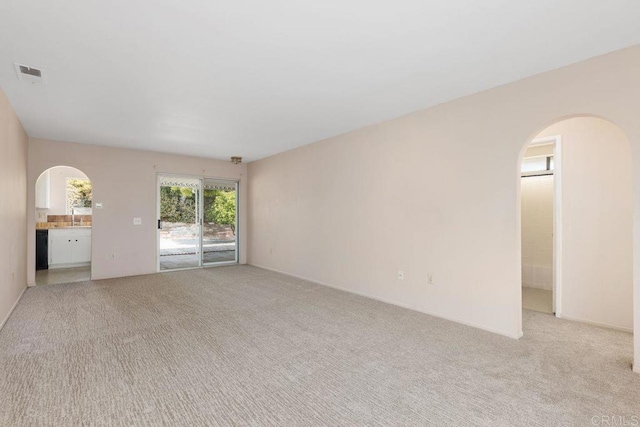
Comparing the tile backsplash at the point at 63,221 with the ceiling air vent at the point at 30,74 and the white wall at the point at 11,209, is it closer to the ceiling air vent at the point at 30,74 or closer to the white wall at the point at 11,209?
the white wall at the point at 11,209

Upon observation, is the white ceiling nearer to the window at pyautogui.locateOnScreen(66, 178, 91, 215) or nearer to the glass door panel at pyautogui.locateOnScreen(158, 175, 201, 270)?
the glass door panel at pyautogui.locateOnScreen(158, 175, 201, 270)

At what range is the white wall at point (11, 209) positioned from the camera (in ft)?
11.1

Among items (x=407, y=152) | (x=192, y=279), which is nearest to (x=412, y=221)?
(x=407, y=152)

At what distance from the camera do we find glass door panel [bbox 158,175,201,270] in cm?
683

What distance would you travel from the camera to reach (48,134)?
514cm

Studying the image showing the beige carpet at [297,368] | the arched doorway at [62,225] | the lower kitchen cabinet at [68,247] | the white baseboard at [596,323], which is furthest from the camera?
the lower kitchen cabinet at [68,247]

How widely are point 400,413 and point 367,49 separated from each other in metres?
2.69

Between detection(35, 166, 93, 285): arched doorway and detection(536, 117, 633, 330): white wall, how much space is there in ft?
26.1

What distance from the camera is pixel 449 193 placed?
3.65 meters

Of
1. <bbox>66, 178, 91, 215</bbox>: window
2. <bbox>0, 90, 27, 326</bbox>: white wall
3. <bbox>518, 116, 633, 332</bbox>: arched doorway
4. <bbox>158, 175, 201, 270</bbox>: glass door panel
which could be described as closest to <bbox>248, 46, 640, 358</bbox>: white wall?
<bbox>518, 116, 633, 332</bbox>: arched doorway

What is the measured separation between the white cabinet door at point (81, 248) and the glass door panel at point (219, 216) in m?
2.66

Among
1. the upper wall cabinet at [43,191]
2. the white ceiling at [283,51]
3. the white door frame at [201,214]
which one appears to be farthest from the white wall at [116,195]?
the upper wall cabinet at [43,191]

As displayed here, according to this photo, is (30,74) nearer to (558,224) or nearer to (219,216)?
(219,216)

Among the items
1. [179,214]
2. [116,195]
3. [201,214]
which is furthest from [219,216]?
[116,195]
